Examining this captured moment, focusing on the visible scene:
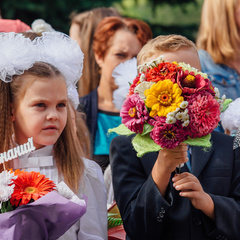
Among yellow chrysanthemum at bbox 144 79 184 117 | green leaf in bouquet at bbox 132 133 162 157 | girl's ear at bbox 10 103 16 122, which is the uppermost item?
yellow chrysanthemum at bbox 144 79 184 117

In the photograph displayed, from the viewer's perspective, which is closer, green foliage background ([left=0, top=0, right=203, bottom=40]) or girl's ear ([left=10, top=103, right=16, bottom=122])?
girl's ear ([left=10, top=103, right=16, bottom=122])

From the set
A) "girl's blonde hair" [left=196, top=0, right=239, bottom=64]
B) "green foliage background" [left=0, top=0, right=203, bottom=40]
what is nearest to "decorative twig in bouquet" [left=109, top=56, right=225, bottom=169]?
"girl's blonde hair" [left=196, top=0, right=239, bottom=64]

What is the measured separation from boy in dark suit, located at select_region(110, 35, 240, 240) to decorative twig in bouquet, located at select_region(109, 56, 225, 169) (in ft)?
0.46

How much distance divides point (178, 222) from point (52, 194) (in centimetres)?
80

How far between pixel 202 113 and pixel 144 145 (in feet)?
1.10

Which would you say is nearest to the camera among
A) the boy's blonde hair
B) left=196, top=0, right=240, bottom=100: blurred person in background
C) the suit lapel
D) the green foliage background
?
the suit lapel

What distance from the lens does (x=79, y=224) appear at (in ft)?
10.9

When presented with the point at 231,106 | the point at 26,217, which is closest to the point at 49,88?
the point at 26,217

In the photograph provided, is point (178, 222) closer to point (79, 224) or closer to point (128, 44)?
point (79, 224)

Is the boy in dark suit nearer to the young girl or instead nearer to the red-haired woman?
the young girl

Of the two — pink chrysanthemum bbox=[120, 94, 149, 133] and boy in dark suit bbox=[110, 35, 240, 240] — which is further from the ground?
pink chrysanthemum bbox=[120, 94, 149, 133]

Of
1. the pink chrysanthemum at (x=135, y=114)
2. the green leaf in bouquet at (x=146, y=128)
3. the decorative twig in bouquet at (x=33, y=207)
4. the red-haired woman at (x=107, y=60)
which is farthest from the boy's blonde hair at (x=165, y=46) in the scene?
the red-haired woman at (x=107, y=60)

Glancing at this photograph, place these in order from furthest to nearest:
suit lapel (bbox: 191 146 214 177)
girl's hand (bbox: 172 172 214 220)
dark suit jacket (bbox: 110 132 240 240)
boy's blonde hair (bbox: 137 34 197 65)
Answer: boy's blonde hair (bbox: 137 34 197 65) < suit lapel (bbox: 191 146 214 177) < dark suit jacket (bbox: 110 132 240 240) < girl's hand (bbox: 172 172 214 220)

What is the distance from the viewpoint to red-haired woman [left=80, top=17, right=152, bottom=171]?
5.30 metres
